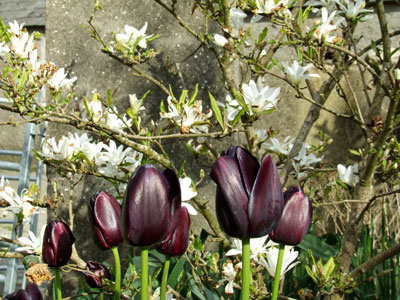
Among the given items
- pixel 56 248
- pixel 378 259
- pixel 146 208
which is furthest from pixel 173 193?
pixel 378 259

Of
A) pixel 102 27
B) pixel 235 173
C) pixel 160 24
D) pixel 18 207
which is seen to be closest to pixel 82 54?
pixel 102 27

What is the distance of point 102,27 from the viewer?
91.4 inches

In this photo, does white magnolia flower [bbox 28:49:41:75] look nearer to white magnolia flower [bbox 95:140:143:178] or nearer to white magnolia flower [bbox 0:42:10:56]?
white magnolia flower [bbox 0:42:10:56]

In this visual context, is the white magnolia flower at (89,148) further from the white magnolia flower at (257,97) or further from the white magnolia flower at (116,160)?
the white magnolia flower at (257,97)

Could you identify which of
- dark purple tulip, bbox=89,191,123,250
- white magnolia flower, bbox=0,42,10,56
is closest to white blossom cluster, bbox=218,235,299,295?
dark purple tulip, bbox=89,191,123,250

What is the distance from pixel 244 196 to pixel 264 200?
0.09 ft

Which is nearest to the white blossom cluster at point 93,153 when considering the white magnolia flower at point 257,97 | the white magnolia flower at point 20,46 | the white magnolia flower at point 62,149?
the white magnolia flower at point 62,149

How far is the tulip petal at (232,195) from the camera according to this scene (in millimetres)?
691

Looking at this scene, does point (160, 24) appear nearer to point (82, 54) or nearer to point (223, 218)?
point (82, 54)

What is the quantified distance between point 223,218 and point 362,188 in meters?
1.04

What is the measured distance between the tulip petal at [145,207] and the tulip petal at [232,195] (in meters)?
0.07

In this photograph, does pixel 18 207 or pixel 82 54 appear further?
pixel 82 54

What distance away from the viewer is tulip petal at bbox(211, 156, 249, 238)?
691 millimetres

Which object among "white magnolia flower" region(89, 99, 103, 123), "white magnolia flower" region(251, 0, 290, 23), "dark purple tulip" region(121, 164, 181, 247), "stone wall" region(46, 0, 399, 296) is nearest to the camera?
"dark purple tulip" region(121, 164, 181, 247)
